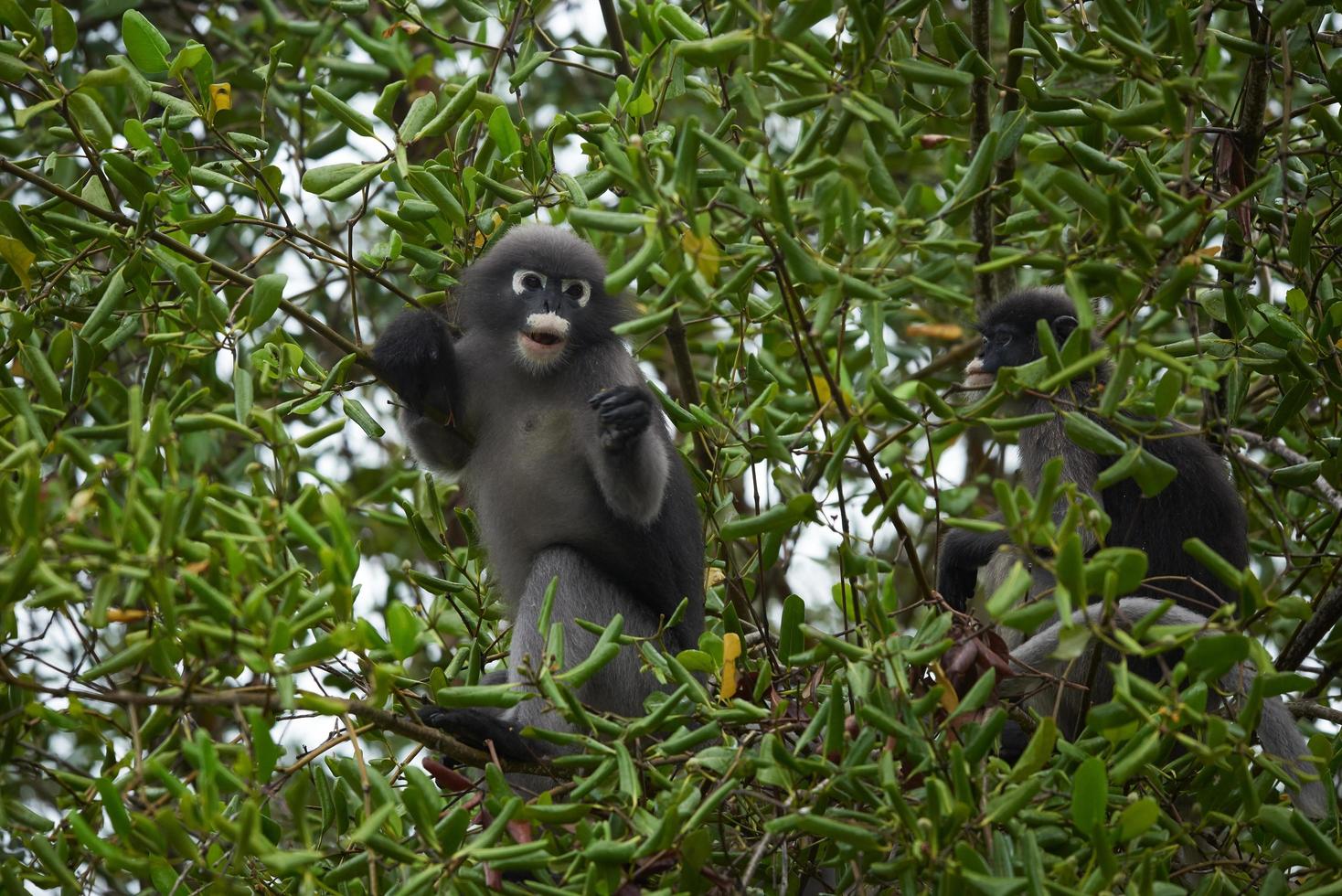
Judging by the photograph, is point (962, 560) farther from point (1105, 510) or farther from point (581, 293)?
point (581, 293)

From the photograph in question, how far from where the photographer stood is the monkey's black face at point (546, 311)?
489 cm

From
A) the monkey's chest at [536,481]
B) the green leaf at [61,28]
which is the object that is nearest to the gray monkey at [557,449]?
the monkey's chest at [536,481]

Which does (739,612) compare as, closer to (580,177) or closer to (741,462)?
(741,462)

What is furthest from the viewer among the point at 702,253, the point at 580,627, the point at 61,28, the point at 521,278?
the point at 521,278

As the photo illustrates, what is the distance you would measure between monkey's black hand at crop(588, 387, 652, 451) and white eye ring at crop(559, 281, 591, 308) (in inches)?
35.0

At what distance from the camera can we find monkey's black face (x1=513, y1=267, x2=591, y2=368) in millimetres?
4891

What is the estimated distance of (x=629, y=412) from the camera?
4.29 m

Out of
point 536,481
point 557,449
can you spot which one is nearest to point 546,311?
point 557,449

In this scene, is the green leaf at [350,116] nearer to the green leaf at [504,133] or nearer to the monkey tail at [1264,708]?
the green leaf at [504,133]

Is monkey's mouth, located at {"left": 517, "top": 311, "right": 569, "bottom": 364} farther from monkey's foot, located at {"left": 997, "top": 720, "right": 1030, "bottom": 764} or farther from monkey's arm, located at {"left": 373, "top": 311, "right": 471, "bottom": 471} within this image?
monkey's foot, located at {"left": 997, "top": 720, "right": 1030, "bottom": 764}

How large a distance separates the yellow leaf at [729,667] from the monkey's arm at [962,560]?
2.22 m

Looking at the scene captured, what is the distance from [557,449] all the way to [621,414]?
2.70ft

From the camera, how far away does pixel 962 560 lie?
557 cm

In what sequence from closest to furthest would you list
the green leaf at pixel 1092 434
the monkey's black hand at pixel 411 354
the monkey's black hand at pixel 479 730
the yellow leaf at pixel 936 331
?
1. the green leaf at pixel 1092 434
2. the monkey's black hand at pixel 479 730
3. the monkey's black hand at pixel 411 354
4. the yellow leaf at pixel 936 331
